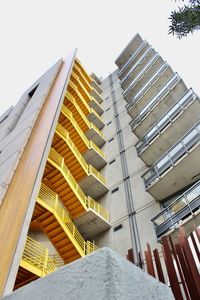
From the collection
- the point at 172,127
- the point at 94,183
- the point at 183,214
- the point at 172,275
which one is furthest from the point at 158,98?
the point at 172,275

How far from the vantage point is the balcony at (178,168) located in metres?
12.3

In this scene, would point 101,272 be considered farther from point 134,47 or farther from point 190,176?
point 134,47

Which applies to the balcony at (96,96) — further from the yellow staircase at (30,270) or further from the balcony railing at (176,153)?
the yellow staircase at (30,270)

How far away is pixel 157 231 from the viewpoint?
1107 cm

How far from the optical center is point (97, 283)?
1.16 m

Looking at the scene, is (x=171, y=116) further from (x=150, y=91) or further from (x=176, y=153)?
(x=150, y=91)

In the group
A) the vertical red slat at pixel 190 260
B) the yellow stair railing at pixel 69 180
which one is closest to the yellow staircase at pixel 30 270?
the yellow stair railing at pixel 69 180

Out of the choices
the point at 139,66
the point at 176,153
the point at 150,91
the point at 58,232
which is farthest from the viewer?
the point at 139,66

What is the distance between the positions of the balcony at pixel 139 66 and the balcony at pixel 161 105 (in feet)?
31.2

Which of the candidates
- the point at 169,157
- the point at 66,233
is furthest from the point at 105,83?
the point at 66,233

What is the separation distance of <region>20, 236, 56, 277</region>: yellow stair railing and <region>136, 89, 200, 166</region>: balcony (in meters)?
7.59

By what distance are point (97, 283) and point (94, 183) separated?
52.0ft

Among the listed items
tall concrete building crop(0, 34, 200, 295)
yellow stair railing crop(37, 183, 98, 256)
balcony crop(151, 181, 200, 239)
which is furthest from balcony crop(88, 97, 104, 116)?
balcony crop(151, 181, 200, 239)

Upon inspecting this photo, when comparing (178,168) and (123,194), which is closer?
(178,168)
